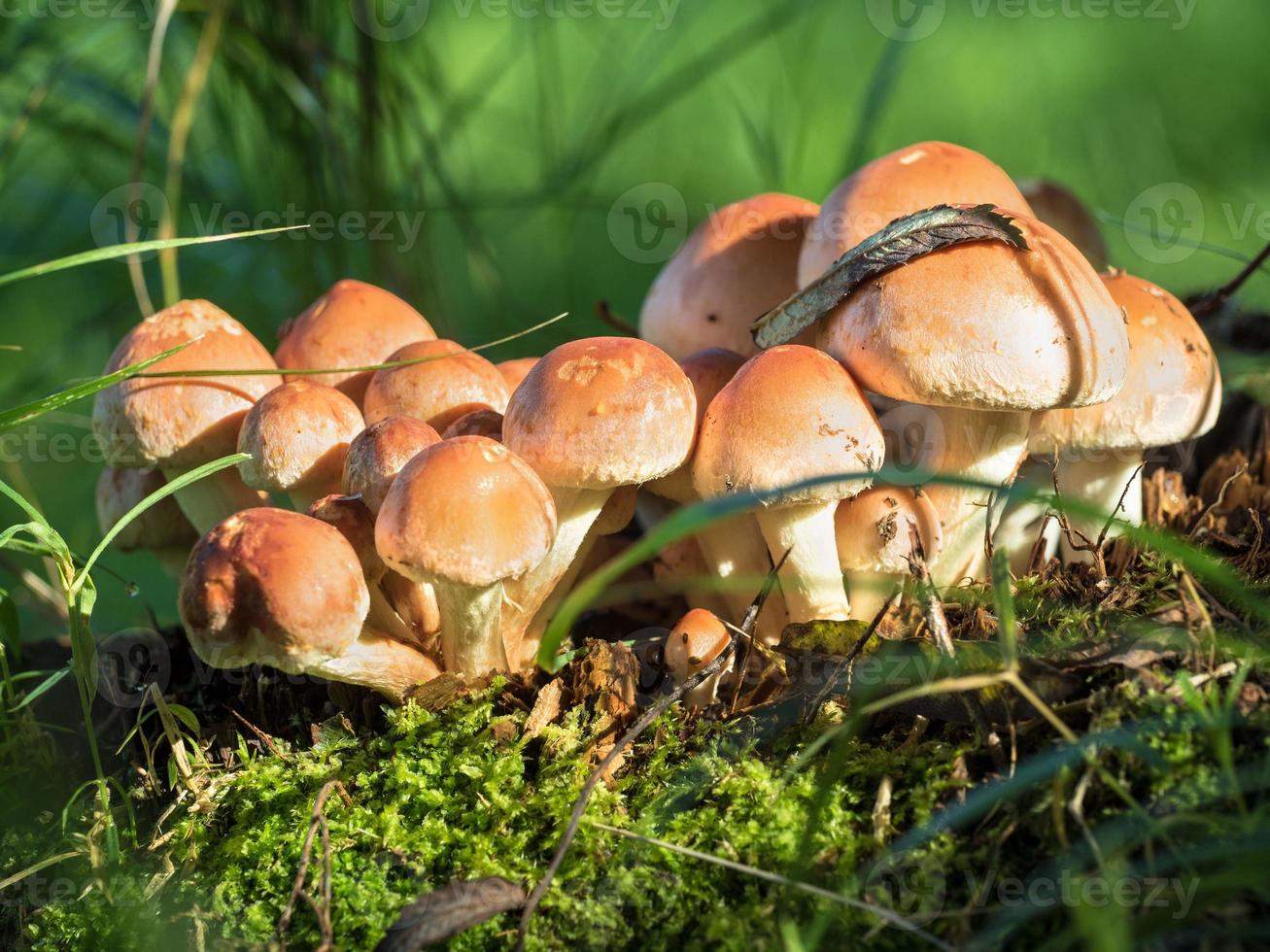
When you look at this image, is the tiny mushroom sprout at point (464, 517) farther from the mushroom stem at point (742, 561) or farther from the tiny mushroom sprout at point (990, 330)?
the tiny mushroom sprout at point (990, 330)

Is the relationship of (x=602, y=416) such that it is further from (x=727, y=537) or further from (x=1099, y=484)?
(x=1099, y=484)

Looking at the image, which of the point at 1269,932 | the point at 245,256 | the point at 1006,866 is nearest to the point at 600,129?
the point at 245,256

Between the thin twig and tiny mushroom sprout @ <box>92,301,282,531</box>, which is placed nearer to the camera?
the thin twig

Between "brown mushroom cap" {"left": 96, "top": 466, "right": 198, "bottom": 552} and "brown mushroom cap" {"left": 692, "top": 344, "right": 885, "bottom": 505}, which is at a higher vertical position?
"brown mushroom cap" {"left": 692, "top": 344, "right": 885, "bottom": 505}

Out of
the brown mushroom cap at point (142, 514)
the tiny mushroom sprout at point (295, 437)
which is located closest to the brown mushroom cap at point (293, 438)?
the tiny mushroom sprout at point (295, 437)

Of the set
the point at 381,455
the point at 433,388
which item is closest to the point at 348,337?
the point at 433,388

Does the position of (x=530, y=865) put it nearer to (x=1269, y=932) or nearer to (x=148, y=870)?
(x=148, y=870)

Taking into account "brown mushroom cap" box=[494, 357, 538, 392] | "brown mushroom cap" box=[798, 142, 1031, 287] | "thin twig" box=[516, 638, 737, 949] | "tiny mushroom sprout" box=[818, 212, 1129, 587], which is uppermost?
"brown mushroom cap" box=[798, 142, 1031, 287]

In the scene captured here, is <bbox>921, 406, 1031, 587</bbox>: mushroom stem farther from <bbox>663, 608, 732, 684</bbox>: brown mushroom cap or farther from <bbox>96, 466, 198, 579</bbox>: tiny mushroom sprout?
<bbox>96, 466, 198, 579</bbox>: tiny mushroom sprout

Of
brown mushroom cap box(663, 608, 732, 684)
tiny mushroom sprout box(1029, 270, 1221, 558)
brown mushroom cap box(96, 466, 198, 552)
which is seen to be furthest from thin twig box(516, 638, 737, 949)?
brown mushroom cap box(96, 466, 198, 552)
